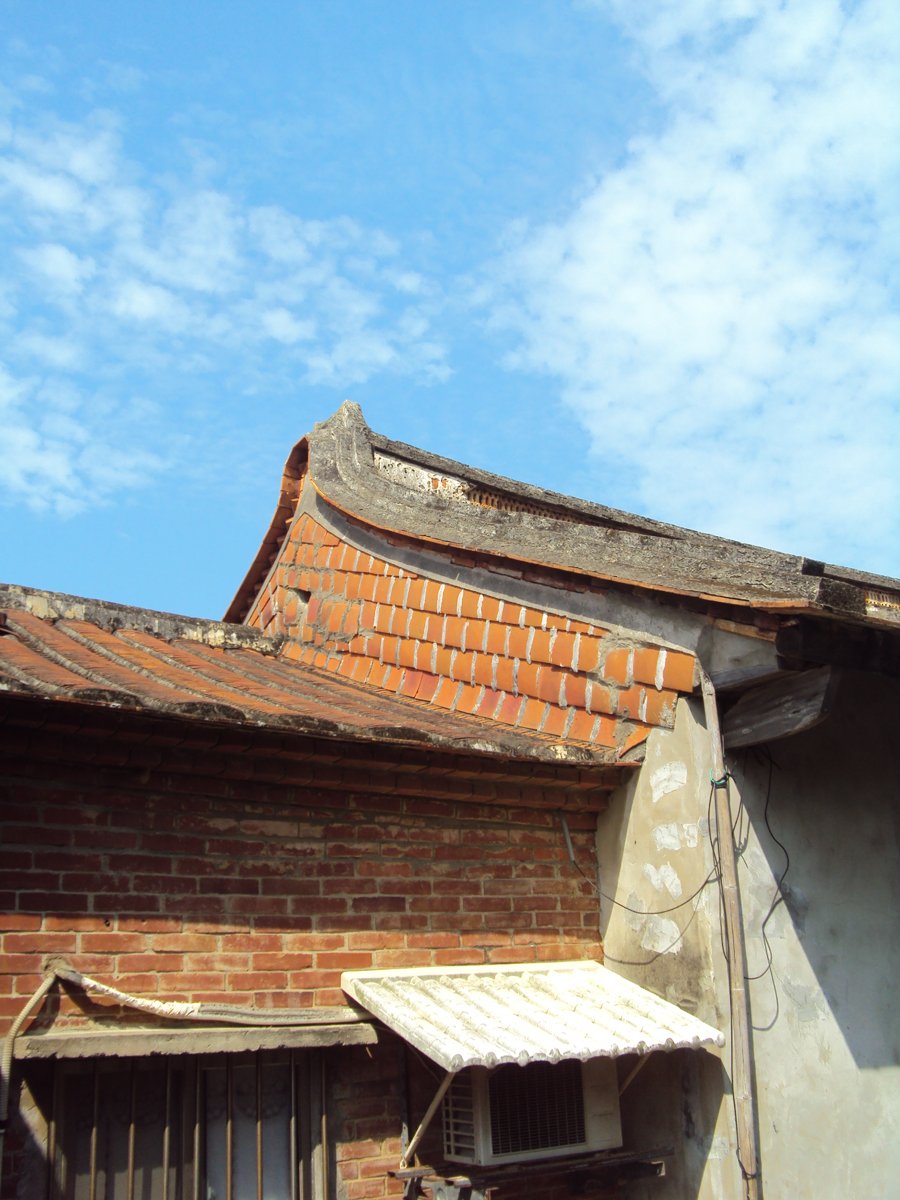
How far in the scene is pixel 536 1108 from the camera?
4863mm

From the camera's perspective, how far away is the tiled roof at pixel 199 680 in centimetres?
421

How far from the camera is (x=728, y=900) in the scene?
494 cm

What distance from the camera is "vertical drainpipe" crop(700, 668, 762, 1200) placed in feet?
15.4

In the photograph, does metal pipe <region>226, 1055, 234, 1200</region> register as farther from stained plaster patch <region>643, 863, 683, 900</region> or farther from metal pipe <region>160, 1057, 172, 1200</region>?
stained plaster patch <region>643, 863, 683, 900</region>

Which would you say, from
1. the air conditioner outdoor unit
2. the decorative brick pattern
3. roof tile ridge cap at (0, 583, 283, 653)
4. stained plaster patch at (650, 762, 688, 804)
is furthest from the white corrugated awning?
roof tile ridge cap at (0, 583, 283, 653)

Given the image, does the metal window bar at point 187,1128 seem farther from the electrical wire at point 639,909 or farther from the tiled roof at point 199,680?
the electrical wire at point 639,909

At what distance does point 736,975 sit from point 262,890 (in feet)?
6.65

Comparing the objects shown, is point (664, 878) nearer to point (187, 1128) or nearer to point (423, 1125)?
point (423, 1125)

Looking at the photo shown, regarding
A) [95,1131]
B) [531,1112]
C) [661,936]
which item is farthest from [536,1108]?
[95,1131]

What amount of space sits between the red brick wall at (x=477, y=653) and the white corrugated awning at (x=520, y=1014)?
1123mm

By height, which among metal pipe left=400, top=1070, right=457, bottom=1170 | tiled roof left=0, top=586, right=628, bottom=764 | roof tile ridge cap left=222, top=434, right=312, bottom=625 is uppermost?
roof tile ridge cap left=222, top=434, right=312, bottom=625

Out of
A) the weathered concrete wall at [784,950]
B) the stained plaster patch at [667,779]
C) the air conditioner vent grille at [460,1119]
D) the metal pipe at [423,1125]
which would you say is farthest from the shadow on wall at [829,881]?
the metal pipe at [423,1125]

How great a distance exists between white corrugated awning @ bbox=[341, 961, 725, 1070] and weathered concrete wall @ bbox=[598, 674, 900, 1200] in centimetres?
26

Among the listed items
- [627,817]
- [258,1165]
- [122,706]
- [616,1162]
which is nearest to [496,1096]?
[616,1162]
